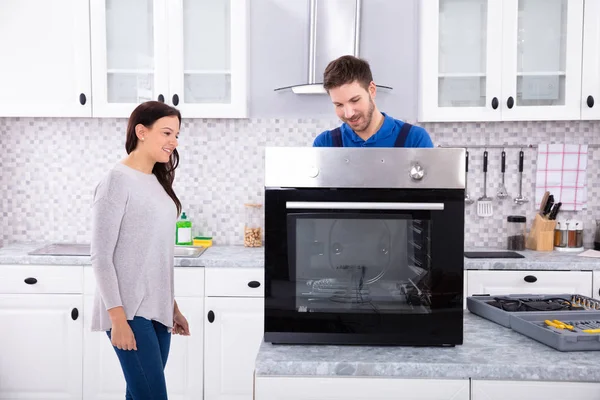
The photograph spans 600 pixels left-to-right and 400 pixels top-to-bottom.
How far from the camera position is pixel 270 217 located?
1.39m

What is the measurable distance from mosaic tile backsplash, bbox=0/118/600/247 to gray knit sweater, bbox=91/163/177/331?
1.38 metres

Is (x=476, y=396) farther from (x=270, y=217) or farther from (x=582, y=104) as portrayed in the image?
(x=582, y=104)

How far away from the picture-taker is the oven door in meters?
1.39

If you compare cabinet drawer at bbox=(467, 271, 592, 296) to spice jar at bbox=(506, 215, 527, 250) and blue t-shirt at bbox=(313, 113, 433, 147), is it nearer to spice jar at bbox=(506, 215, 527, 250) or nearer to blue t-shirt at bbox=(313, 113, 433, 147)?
spice jar at bbox=(506, 215, 527, 250)

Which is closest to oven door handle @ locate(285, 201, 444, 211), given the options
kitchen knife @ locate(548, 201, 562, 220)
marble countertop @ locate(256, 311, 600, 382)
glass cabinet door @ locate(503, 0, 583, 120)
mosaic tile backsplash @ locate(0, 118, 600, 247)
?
marble countertop @ locate(256, 311, 600, 382)

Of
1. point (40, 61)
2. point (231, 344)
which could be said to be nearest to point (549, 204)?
point (231, 344)

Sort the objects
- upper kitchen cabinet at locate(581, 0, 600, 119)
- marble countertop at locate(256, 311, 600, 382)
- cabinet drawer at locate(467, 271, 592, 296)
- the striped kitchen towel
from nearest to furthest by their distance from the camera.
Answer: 1. marble countertop at locate(256, 311, 600, 382)
2. cabinet drawer at locate(467, 271, 592, 296)
3. upper kitchen cabinet at locate(581, 0, 600, 119)
4. the striped kitchen towel

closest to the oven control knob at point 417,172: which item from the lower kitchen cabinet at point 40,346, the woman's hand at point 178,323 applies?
the woman's hand at point 178,323

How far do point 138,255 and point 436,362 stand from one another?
3.26ft

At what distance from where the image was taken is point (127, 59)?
119 inches

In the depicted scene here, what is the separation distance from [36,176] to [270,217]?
244 cm

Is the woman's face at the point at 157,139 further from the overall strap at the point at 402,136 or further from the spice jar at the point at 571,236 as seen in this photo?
the spice jar at the point at 571,236

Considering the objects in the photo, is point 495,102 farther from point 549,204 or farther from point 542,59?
point 549,204

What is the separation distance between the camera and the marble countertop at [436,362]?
1.25m
